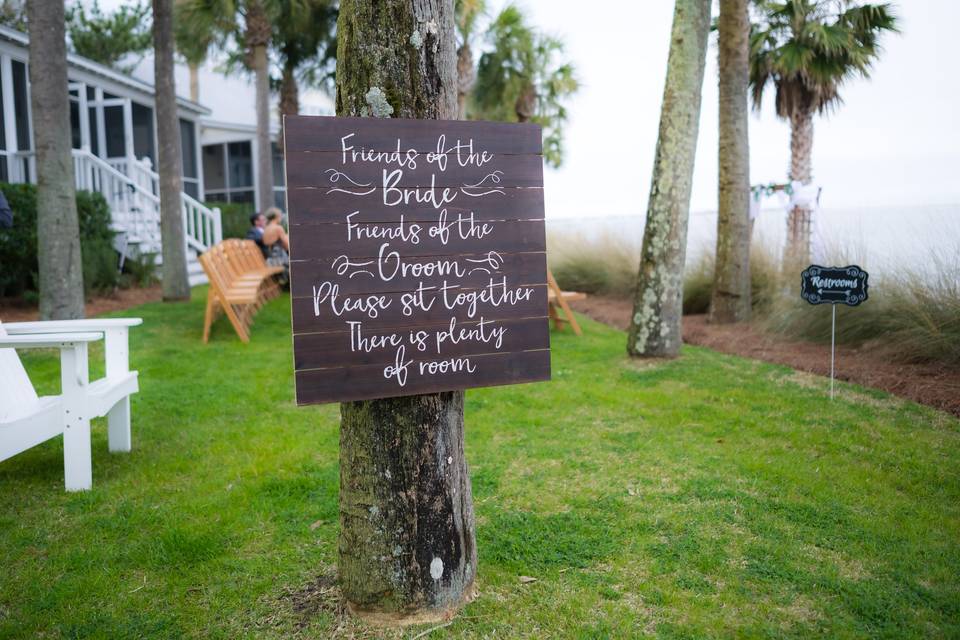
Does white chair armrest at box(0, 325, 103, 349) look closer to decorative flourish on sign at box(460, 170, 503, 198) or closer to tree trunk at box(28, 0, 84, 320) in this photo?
decorative flourish on sign at box(460, 170, 503, 198)

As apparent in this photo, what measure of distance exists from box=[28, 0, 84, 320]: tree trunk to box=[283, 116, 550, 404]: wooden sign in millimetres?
6348

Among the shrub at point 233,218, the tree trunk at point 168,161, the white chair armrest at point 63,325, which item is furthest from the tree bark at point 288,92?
the white chair armrest at point 63,325

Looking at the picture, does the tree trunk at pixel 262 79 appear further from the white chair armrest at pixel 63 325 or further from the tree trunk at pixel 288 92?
the white chair armrest at pixel 63 325

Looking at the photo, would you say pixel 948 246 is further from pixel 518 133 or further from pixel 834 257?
pixel 518 133

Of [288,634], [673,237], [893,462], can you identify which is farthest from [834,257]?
[288,634]

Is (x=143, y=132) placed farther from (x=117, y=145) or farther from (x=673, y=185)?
(x=673, y=185)

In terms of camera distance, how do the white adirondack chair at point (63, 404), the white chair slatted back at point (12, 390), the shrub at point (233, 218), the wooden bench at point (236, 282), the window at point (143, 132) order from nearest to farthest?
the white adirondack chair at point (63, 404), the white chair slatted back at point (12, 390), the wooden bench at point (236, 282), the window at point (143, 132), the shrub at point (233, 218)

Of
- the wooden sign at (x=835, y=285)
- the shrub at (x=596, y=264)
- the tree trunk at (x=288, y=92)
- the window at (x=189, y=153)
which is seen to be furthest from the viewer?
the window at (x=189, y=153)

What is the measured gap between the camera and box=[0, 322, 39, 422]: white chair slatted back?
12.1ft

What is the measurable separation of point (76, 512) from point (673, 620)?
9.29 feet

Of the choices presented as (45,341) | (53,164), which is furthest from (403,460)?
(53,164)

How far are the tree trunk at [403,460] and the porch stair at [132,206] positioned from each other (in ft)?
37.5

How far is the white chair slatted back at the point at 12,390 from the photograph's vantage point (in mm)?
3694

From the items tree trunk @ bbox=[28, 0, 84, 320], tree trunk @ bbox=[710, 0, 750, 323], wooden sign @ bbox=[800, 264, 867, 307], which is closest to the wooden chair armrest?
tree trunk @ bbox=[28, 0, 84, 320]
